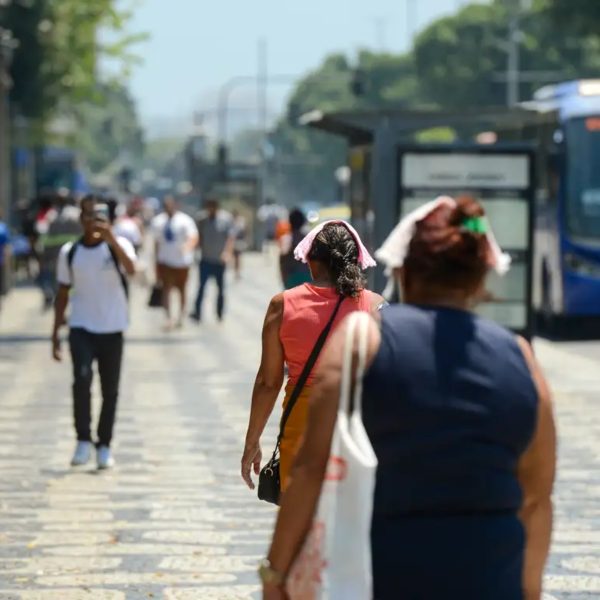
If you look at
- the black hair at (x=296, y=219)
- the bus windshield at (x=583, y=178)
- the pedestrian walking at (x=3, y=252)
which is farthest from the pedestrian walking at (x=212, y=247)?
the black hair at (x=296, y=219)

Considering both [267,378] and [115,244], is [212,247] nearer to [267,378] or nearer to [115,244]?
[115,244]

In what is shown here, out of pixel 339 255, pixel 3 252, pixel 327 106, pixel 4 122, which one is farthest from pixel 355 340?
pixel 327 106

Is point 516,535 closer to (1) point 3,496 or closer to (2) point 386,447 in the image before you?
(2) point 386,447

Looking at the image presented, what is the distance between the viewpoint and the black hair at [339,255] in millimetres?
7199

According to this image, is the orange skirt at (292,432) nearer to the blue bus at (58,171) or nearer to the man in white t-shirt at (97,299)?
the man in white t-shirt at (97,299)

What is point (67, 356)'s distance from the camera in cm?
2186

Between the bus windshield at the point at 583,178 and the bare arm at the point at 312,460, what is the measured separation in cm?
2170

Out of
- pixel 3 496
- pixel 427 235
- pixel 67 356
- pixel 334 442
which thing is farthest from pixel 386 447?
pixel 67 356

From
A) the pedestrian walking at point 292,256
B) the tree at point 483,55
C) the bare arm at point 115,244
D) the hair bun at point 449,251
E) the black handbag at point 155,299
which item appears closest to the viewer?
the hair bun at point 449,251

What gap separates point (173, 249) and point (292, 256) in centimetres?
820

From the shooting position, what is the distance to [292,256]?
60.5ft

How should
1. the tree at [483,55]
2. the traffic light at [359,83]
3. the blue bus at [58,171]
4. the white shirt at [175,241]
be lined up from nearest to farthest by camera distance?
the white shirt at [175,241], the traffic light at [359,83], the blue bus at [58,171], the tree at [483,55]

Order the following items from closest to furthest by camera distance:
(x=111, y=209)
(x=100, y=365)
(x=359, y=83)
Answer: (x=100, y=365) → (x=111, y=209) → (x=359, y=83)

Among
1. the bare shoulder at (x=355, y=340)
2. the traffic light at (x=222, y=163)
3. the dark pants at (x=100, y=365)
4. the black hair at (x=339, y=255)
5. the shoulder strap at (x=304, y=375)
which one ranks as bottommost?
the traffic light at (x=222, y=163)
